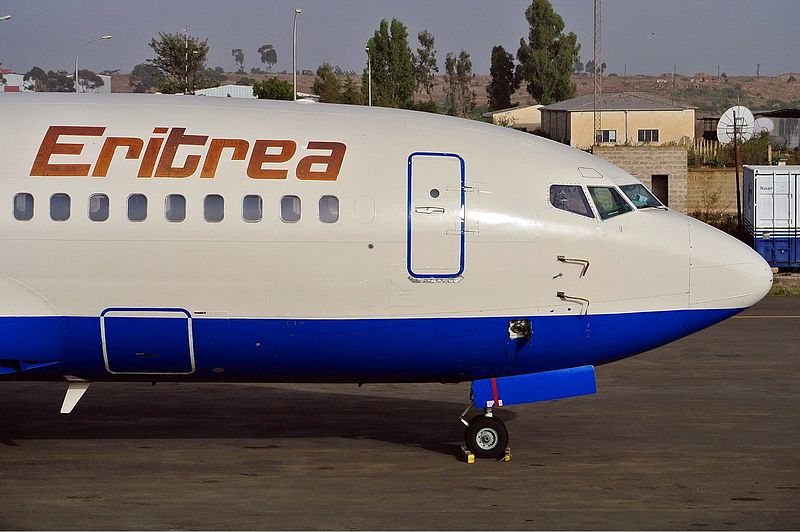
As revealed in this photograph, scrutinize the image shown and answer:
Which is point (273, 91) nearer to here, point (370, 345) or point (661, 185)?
point (661, 185)

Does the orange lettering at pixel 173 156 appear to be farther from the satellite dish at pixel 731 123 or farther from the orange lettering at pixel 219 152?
the satellite dish at pixel 731 123

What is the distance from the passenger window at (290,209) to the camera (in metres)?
15.2

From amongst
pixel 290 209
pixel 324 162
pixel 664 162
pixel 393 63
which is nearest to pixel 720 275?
pixel 324 162

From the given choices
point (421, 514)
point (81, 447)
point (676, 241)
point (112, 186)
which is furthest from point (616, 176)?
point (81, 447)

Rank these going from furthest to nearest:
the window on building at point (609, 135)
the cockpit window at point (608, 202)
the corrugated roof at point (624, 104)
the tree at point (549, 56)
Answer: the tree at point (549, 56), the corrugated roof at point (624, 104), the window on building at point (609, 135), the cockpit window at point (608, 202)

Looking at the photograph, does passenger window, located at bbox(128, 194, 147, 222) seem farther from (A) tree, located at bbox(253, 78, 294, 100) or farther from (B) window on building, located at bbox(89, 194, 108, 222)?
(A) tree, located at bbox(253, 78, 294, 100)

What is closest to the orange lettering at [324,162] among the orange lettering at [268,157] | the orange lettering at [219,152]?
the orange lettering at [268,157]

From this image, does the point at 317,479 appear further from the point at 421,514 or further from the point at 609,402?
the point at 609,402

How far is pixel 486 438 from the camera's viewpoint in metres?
16.4

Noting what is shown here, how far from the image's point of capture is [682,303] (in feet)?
51.6

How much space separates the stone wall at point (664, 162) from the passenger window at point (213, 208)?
34.0 metres

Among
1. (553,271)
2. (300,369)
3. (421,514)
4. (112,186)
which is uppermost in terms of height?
(112,186)

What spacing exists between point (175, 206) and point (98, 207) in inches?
36.6

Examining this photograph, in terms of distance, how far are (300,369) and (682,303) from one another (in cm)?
492
